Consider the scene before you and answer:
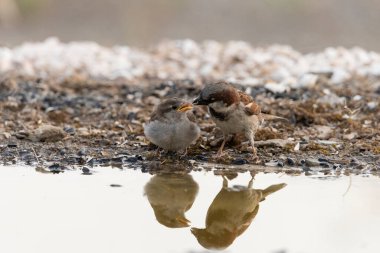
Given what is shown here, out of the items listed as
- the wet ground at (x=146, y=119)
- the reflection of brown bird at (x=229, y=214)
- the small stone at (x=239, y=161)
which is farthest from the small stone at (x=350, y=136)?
the reflection of brown bird at (x=229, y=214)

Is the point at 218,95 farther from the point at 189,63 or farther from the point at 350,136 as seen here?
the point at 189,63

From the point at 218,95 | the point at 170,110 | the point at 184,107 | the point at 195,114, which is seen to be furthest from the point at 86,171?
the point at 195,114

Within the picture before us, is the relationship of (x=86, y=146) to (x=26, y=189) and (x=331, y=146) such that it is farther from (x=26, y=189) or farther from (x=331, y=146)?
(x=331, y=146)

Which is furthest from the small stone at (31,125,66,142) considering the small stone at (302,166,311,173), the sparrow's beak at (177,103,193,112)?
the small stone at (302,166,311,173)

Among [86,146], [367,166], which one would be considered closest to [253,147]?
[367,166]

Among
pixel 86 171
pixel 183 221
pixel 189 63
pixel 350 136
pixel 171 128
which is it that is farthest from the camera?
pixel 189 63

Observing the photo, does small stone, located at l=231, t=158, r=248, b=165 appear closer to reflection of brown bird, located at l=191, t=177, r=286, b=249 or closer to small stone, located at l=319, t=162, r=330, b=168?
reflection of brown bird, located at l=191, t=177, r=286, b=249

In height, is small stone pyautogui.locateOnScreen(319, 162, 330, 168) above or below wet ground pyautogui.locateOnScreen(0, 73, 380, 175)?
below
